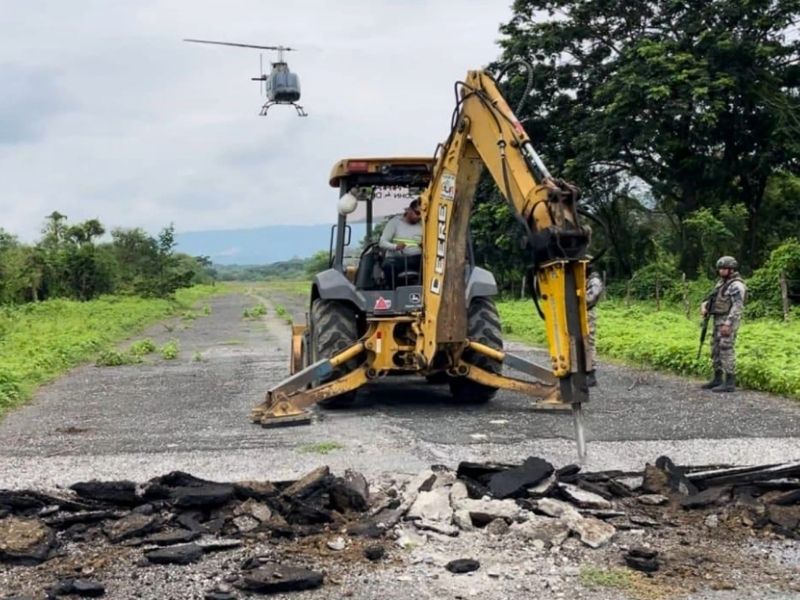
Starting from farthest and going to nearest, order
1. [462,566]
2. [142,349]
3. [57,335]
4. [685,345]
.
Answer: [57,335] < [142,349] < [685,345] < [462,566]

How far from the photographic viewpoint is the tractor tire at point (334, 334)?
34.8 feet

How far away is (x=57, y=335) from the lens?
21.8 m

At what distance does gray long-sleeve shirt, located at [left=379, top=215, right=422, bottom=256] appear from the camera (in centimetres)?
1083

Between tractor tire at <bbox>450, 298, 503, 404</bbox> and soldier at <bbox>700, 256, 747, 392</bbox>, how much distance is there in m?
3.02

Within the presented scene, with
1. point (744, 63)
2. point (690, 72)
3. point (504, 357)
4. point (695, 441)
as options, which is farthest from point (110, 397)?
point (744, 63)

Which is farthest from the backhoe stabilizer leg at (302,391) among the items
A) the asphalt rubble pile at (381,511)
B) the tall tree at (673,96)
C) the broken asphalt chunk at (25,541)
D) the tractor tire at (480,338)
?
the tall tree at (673,96)

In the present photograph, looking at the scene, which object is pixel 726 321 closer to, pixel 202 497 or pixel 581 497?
pixel 581 497

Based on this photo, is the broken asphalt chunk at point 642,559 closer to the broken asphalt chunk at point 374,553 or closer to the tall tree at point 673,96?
the broken asphalt chunk at point 374,553

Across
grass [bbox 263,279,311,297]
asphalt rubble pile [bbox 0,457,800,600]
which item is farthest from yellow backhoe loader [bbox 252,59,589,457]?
grass [bbox 263,279,311,297]

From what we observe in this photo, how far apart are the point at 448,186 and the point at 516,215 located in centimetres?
197

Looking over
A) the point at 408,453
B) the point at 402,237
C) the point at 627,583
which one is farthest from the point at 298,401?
the point at 627,583

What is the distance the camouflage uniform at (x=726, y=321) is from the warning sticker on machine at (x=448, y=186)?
178 inches

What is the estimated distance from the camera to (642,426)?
9234mm

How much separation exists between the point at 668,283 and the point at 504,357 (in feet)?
63.6
